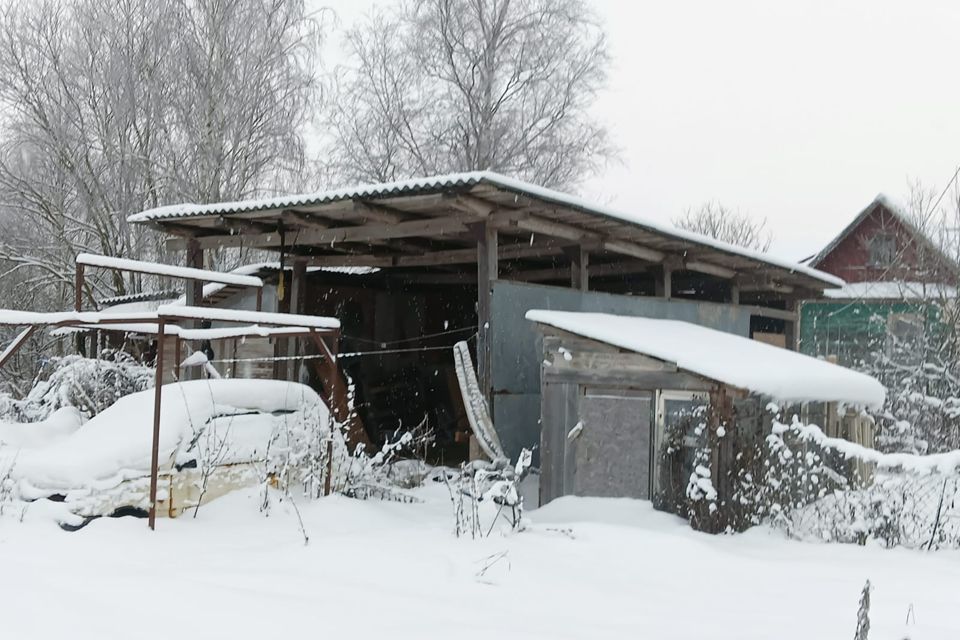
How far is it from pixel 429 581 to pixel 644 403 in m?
4.08

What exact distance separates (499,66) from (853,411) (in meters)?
14.8

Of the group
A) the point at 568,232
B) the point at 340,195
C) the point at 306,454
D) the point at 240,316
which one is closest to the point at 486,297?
the point at 568,232

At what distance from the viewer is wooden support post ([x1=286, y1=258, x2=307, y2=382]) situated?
41.9ft

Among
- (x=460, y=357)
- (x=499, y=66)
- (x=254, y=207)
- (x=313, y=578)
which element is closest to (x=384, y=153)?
(x=499, y=66)

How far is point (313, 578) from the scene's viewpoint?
5668 millimetres

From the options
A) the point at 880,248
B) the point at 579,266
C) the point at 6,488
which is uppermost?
the point at 880,248

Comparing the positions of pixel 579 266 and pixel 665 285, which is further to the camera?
pixel 665 285

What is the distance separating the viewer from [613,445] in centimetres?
927

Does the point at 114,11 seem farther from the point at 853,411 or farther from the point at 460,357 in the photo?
the point at 853,411

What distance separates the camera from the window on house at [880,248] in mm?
24656

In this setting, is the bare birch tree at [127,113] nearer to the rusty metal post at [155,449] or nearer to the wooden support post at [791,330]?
the wooden support post at [791,330]

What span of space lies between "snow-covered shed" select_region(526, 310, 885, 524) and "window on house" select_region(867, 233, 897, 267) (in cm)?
1640

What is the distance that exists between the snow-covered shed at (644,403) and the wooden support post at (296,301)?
14.8 feet

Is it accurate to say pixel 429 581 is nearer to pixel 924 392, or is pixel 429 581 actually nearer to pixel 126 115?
pixel 924 392
